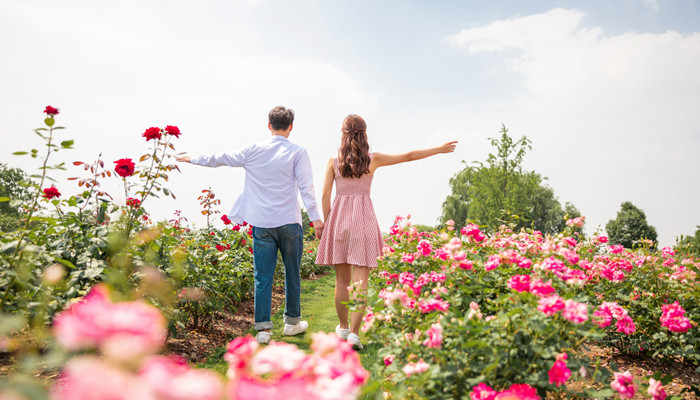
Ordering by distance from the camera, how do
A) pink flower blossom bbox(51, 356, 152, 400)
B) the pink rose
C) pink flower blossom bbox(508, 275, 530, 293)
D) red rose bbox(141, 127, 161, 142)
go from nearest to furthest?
pink flower blossom bbox(51, 356, 152, 400)
pink flower blossom bbox(508, 275, 530, 293)
the pink rose
red rose bbox(141, 127, 161, 142)

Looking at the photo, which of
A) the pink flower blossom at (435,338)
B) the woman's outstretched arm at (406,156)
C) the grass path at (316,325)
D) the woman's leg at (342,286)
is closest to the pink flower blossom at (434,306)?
the pink flower blossom at (435,338)

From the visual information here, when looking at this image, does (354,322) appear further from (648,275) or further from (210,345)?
(648,275)

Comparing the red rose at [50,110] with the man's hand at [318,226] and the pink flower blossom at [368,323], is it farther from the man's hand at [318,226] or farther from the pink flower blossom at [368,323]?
the pink flower blossom at [368,323]

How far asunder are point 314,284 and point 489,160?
9.87 m

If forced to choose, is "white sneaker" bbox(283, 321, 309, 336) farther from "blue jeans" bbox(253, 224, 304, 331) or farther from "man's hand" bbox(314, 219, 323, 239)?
"man's hand" bbox(314, 219, 323, 239)

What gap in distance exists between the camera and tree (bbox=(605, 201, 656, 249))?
34125 mm

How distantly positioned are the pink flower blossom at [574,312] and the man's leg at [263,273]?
8.36 ft

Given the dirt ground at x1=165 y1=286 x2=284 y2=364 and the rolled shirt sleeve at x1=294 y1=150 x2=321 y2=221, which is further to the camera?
the rolled shirt sleeve at x1=294 y1=150 x2=321 y2=221

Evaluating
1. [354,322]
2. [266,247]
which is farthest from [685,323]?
[266,247]

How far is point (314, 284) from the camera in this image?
8.17 meters

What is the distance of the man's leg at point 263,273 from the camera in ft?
12.2

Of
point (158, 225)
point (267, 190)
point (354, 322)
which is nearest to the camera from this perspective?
point (158, 225)

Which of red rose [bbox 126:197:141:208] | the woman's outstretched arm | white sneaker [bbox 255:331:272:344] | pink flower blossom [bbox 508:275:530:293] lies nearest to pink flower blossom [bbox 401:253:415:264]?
pink flower blossom [bbox 508:275:530:293]

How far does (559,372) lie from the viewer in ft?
5.57
